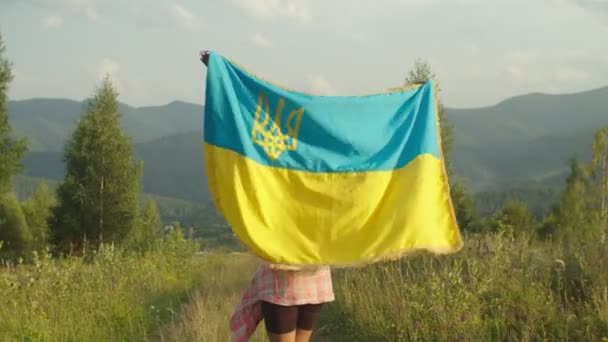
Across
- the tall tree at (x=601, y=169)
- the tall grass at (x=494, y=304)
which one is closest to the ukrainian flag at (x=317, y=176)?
the tall grass at (x=494, y=304)

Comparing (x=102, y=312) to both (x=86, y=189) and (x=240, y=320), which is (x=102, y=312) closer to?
(x=240, y=320)

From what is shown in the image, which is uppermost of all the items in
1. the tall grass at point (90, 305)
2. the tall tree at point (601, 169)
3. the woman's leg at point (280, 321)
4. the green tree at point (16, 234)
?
the tall tree at point (601, 169)

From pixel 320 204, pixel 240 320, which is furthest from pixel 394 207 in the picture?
pixel 240 320

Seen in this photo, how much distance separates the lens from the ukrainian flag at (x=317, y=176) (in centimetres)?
378

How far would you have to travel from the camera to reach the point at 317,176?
396 cm

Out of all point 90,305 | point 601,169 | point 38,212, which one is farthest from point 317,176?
point 38,212

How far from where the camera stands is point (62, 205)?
94.1 ft

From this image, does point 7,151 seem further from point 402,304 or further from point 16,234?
point 402,304

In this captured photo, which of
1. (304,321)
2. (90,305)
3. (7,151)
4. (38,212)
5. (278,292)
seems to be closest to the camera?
(278,292)

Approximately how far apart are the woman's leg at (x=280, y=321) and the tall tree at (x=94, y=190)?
25.5 meters

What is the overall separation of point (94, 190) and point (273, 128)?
86.6 feet

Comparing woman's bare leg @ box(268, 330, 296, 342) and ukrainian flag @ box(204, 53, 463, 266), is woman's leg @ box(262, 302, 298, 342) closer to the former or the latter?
woman's bare leg @ box(268, 330, 296, 342)

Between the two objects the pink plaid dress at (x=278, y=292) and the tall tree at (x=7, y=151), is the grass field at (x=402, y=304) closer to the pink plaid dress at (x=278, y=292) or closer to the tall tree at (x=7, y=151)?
the pink plaid dress at (x=278, y=292)

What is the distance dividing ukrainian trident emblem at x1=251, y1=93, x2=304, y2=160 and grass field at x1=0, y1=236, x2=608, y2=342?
2.86 metres
